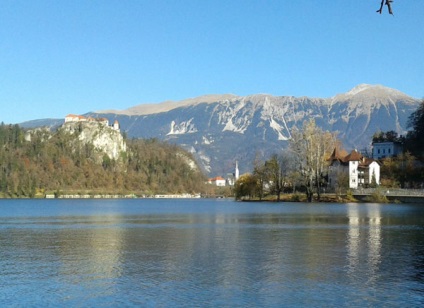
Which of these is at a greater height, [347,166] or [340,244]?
[347,166]

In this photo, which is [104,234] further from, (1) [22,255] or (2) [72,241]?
(1) [22,255]

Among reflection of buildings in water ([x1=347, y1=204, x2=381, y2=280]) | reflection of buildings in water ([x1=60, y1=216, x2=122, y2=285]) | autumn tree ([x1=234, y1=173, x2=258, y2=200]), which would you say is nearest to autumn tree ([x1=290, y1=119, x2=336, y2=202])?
autumn tree ([x1=234, y1=173, x2=258, y2=200])

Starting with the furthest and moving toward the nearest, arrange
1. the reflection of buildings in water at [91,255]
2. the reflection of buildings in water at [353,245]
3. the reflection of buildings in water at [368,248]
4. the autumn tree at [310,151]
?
the autumn tree at [310,151]
the reflection of buildings in water at [353,245]
the reflection of buildings in water at [368,248]
the reflection of buildings in water at [91,255]

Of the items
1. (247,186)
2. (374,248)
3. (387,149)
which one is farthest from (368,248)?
(387,149)

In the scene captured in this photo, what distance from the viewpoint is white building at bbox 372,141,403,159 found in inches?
7352

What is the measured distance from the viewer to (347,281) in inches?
1131

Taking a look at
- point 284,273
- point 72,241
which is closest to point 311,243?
point 284,273

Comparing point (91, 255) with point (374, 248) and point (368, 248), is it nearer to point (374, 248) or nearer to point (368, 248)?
point (368, 248)

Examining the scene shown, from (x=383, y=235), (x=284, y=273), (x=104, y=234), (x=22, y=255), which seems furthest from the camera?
(x=104, y=234)

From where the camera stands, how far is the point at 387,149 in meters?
188

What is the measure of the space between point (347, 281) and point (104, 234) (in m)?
31.5

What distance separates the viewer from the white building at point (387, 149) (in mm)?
186750

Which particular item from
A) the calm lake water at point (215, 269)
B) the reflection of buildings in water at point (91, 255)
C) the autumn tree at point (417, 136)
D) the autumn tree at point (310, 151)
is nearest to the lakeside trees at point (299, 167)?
the autumn tree at point (310, 151)

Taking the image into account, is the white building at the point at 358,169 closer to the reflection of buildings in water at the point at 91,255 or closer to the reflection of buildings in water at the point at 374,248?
the reflection of buildings in water at the point at 374,248
